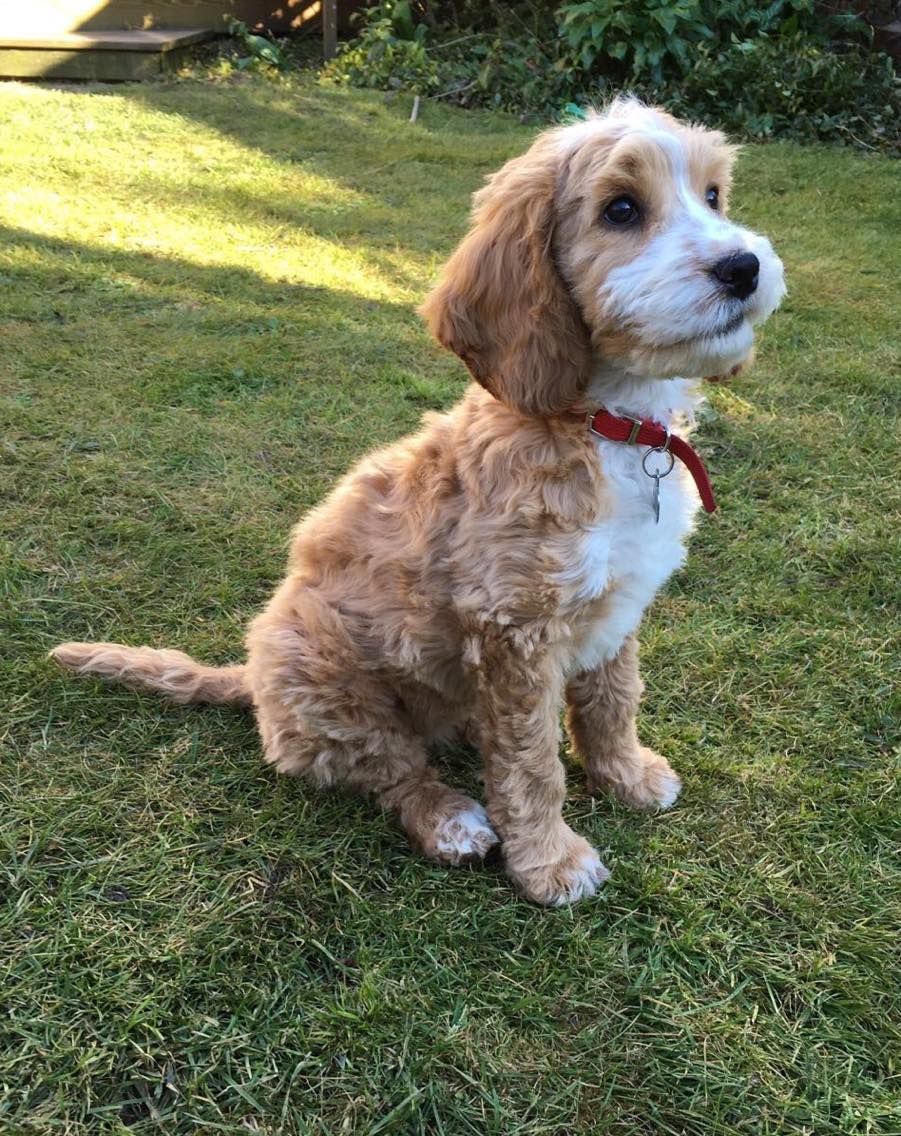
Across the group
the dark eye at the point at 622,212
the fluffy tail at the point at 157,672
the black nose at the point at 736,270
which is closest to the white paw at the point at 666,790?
the fluffy tail at the point at 157,672

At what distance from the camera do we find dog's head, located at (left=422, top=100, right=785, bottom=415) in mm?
2057

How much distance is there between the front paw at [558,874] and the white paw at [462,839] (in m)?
0.09

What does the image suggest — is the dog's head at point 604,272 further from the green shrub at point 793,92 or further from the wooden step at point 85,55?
the wooden step at point 85,55

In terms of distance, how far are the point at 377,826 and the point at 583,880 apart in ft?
2.07

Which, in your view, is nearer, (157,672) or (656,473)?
(656,473)

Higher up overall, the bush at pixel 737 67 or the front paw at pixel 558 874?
the bush at pixel 737 67

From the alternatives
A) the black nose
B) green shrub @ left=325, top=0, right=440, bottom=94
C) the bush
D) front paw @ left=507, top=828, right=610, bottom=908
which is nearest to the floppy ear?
the black nose

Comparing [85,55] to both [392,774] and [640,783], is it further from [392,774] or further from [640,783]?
[640,783]

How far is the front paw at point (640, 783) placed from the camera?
2.76 meters

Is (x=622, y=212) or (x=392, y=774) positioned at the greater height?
(x=622, y=212)

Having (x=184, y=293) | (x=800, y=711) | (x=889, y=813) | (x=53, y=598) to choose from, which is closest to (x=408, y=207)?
(x=184, y=293)

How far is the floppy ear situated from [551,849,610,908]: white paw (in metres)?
1.27

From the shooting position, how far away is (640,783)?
277 centimetres

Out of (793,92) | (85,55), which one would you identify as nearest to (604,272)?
(793,92)
